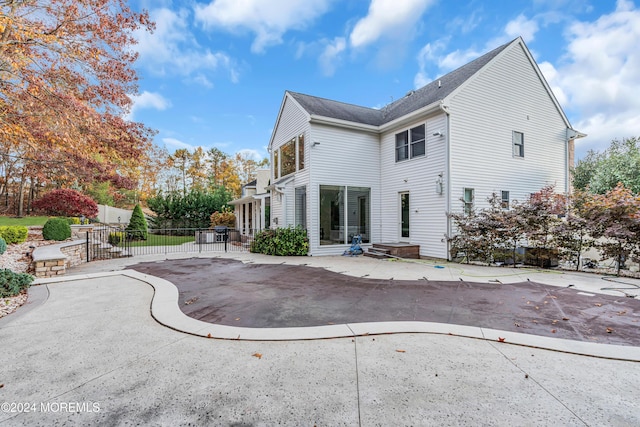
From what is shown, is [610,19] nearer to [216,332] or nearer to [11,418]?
[216,332]

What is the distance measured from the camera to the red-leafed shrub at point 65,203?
1566 centimetres

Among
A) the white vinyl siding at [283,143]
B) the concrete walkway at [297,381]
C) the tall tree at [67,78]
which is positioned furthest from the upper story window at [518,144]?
the tall tree at [67,78]

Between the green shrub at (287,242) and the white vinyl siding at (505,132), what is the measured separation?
17.7ft

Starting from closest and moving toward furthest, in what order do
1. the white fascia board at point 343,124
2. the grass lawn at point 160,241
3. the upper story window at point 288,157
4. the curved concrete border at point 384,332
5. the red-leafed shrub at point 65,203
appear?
1. the curved concrete border at point 384,332
2. the white fascia board at point 343,124
3. the upper story window at point 288,157
4. the red-leafed shrub at point 65,203
5. the grass lawn at point 160,241

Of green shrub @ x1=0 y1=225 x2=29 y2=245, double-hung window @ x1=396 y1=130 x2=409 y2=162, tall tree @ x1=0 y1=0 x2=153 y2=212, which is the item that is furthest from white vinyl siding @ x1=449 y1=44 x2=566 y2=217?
green shrub @ x1=0 y1=225 x2=29 y2=245

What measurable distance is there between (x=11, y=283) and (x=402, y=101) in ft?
47.0

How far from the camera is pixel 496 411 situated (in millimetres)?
1926

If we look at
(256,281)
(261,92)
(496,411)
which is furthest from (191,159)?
(496,411)

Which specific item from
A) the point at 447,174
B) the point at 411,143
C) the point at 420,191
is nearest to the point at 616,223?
the point at 447,174

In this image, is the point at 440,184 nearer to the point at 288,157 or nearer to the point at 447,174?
the point at 447,174

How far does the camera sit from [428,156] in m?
9.76

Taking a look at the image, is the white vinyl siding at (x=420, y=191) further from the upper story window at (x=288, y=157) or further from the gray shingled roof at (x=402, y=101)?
the upper story window at (x=288, y=157)

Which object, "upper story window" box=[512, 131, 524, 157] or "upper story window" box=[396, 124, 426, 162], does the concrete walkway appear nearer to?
"upper story window" box=[396, 124, 426, 162]

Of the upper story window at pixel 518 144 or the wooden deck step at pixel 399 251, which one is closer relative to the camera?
the wooden deck step at pixel 399 251
